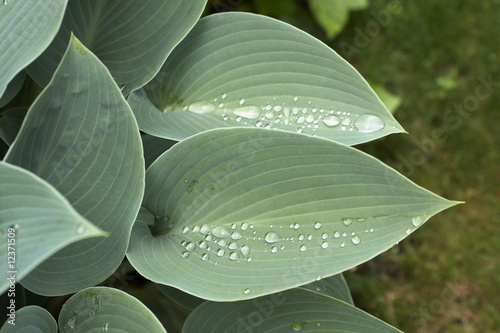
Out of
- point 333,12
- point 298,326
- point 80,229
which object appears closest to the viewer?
point 80,229

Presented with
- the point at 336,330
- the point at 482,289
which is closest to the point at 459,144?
the point at 482,289

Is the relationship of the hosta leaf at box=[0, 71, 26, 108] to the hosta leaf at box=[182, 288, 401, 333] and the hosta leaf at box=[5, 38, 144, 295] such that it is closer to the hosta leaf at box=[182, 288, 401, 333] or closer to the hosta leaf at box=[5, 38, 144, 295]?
the hosta leaf at box=[5, 38, 144, 295]

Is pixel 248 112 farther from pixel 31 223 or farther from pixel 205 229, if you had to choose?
pixel 31 223

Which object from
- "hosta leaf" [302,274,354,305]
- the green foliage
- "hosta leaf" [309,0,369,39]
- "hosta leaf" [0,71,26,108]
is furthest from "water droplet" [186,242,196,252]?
"hosta leaf" [309,0,369,39]

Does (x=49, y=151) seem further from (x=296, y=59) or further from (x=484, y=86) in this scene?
(x=484, y=86)

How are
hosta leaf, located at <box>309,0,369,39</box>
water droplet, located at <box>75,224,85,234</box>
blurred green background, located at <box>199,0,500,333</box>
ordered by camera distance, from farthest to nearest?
hosta leaf, located at <box>309,0,369,39</box>, blurred green background, located at <box>199,0,500,333</box>, water droplet, located at <box>75,224,85,234</box>

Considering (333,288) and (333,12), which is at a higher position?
(333,12)

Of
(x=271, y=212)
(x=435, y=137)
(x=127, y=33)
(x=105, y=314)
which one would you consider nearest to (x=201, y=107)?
(x=127, y=33)

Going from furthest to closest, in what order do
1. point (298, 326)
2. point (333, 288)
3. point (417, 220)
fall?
point (333, 288) < point (298, 326) < point (417, 220)
